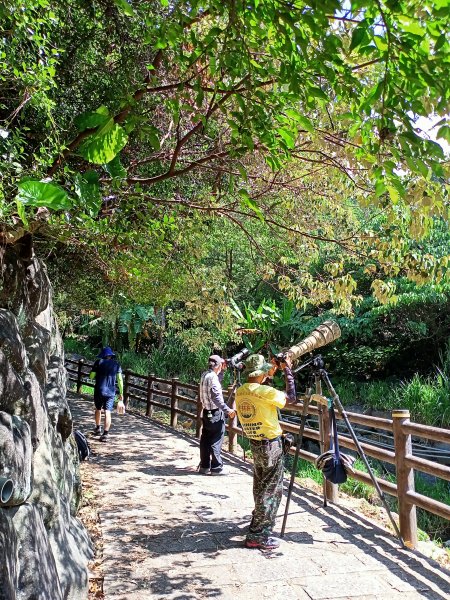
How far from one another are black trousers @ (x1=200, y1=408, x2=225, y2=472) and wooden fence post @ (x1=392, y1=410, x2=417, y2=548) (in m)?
2.70

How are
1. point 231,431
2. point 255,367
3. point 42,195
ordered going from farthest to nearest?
point 231,431, point 255,367, point 42,195

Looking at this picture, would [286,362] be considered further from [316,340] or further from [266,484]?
[266,484]

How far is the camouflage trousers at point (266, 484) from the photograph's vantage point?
14.3 feet

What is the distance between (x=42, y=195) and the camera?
311 cm

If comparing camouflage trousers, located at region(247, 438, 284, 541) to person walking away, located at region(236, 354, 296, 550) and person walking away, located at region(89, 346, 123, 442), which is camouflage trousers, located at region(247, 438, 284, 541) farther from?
person walking away, located at region(89, 346, 123, 442)

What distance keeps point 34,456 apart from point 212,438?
143 inches

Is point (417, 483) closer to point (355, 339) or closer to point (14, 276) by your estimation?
point (355, 339)

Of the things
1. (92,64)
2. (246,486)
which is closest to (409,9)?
(92,64)

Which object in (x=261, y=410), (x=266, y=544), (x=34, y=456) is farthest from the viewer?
(x=261, y=410)

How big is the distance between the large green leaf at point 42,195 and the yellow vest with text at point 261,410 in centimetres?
227

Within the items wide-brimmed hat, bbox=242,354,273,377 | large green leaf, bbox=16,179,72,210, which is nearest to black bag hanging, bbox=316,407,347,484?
wide-brimmed hat, bbox=242,354,273,377

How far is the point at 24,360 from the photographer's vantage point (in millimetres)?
3553

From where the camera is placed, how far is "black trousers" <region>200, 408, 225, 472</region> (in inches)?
268

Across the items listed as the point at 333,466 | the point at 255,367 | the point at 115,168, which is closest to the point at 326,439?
the point at 333,466
